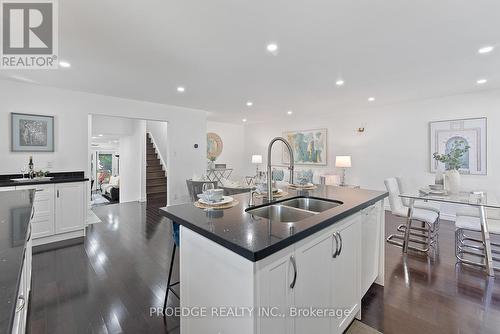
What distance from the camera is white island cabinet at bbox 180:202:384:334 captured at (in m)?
0.96

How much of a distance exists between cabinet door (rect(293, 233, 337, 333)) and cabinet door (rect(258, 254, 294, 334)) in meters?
0.07

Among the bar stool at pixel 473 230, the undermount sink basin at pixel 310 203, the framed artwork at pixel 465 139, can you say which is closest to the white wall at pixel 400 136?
the framed artwork at pixel 465 139

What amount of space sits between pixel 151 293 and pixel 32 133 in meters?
3.41

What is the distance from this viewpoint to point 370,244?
1969mm

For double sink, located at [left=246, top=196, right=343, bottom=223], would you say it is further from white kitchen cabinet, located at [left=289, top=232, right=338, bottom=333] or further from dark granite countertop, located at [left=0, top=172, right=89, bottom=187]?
dark granite countertop, located at [left=0, top=172, right=89, bottom=187]

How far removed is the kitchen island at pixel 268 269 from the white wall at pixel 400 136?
391 cm

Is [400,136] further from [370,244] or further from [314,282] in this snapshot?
[314,282]

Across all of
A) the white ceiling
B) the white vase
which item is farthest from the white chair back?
the white ceiling

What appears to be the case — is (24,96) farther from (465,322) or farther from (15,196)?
(465,322)

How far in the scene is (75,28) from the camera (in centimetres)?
207

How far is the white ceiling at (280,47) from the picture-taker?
1819 millimetres

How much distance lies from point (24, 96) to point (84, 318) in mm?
3659

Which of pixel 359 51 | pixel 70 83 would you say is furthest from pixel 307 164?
pixel 70 83

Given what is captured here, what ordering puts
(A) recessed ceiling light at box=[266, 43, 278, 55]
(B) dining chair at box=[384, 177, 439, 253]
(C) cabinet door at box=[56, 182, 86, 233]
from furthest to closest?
(C) cabinet door at box=[56, 182, 86, 233] → (B) dining chair at box=[384, 177, 439, 253] → (A) recessed ceiling light at box=[266, 43, 278, 55]
